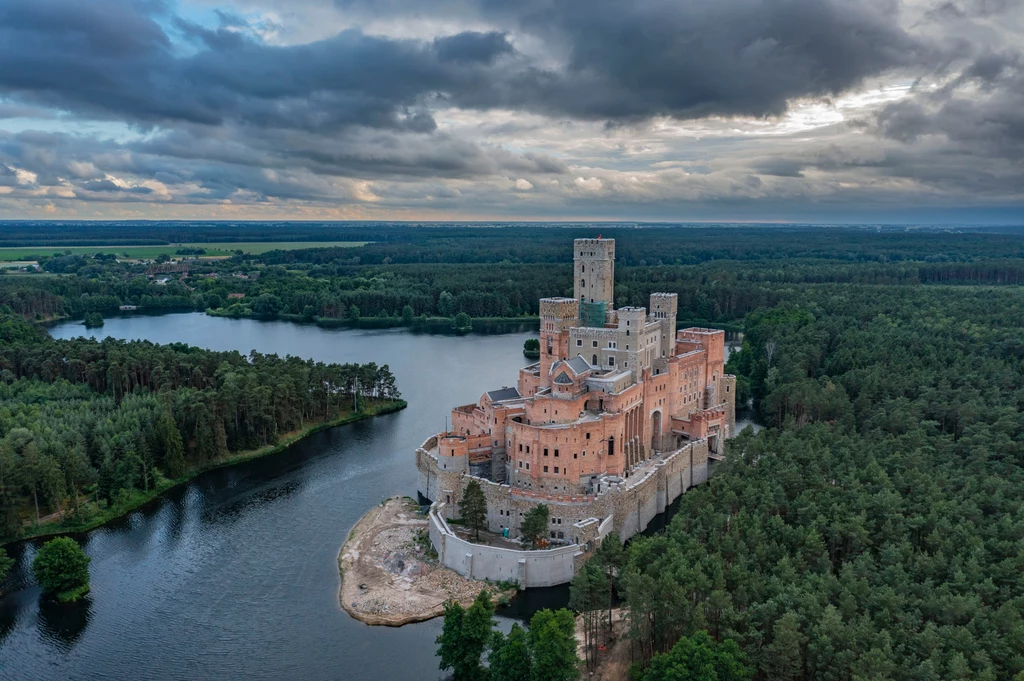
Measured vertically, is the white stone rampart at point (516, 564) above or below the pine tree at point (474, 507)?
below

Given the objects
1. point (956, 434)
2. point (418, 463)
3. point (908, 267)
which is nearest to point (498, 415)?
point (418, 463)

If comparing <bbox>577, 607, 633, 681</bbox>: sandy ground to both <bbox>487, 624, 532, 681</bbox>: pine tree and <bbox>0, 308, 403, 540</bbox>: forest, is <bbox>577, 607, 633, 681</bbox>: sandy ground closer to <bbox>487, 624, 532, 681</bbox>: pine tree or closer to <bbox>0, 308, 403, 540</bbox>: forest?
<bbox>487, 624, 532, 681</bbox>: pine tree

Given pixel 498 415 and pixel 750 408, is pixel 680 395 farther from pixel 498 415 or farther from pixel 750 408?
pixel 750 408

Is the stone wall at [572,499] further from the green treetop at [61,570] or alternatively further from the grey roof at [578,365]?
the green treetop at [61,570]

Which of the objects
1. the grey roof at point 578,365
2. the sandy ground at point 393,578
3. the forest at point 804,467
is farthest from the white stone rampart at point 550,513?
the grey roof at point 578,365

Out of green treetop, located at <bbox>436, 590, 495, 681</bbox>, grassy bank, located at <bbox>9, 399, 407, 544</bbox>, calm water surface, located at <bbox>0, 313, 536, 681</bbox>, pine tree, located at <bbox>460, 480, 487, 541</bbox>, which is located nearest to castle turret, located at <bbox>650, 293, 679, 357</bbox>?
pine tree, located at <bbox>460, 480, 487, 541</bbox>

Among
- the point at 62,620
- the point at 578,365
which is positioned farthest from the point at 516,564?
the point at 62,620
